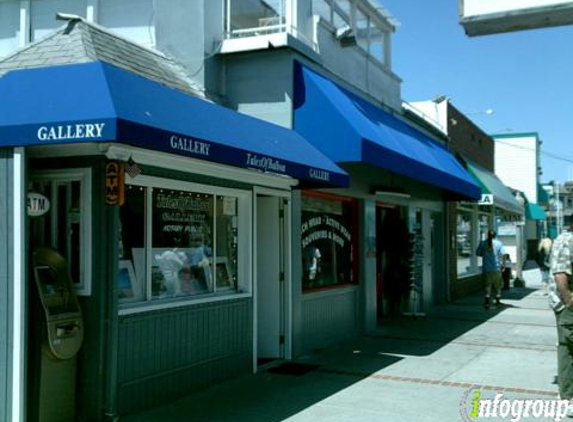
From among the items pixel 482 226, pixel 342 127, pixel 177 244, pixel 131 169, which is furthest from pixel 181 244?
pixel 482 226

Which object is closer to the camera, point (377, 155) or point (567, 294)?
point (567, 294)

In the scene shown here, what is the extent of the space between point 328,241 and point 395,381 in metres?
3.26

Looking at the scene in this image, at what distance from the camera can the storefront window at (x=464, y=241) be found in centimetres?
1911

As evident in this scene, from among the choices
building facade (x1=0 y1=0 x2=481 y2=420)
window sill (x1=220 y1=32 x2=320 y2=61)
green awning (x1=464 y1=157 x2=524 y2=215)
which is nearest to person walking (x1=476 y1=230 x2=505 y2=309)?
building facade (x1=0 y1=0 x2=481 y2=420)

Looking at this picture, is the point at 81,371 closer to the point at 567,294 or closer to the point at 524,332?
the point at 567,294

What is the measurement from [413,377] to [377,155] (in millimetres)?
2997

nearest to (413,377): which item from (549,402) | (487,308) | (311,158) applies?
(549,402)

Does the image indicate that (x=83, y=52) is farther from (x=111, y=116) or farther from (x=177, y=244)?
(x=177, y=244)

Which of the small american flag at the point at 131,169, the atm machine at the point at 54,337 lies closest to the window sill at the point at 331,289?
the small american flag at the point at 131,169

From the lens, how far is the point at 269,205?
934 centimetres

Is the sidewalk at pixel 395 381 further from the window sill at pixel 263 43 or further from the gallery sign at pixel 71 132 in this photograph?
the window sill at pixel 263 43

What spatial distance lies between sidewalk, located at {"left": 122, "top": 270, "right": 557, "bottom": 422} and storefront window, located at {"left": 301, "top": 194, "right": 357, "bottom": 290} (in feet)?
3.57

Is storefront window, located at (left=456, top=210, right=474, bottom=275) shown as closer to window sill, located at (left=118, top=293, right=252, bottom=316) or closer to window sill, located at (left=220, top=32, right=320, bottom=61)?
window sill, located at (left=220, top=32, right=320, bottom=61)

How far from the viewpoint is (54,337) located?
5648 millimetres
